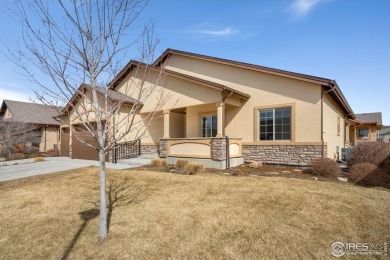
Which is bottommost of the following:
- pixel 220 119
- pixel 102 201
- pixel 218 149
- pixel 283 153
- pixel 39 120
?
pixel 102 201

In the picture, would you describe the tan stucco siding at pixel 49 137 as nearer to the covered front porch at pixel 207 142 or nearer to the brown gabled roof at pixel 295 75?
the covered front porch at pixel 207 142

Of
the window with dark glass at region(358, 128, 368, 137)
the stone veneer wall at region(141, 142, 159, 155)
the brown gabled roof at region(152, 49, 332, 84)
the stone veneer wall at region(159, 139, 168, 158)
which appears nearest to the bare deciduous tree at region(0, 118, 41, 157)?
the stone veneer wall at region(141, 142, 159, 155)

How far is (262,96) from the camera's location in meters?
12.7

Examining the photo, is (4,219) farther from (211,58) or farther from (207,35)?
(211,58)

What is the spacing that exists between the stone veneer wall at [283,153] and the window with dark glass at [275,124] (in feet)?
1.97

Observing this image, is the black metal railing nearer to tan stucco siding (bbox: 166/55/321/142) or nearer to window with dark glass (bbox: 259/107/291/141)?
tan stucco siding (bbox: 166/55/321/142)

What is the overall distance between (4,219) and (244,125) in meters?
11.4

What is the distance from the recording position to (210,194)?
629cm

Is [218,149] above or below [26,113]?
below

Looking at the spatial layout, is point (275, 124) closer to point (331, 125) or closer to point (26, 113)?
point (331, 125)

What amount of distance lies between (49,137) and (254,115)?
24292mm

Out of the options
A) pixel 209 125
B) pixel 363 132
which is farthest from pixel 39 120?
pixel 363 132

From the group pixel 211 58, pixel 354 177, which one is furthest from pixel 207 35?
pixel 354 177

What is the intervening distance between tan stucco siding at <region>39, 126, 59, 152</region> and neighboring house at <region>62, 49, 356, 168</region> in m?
16.9
